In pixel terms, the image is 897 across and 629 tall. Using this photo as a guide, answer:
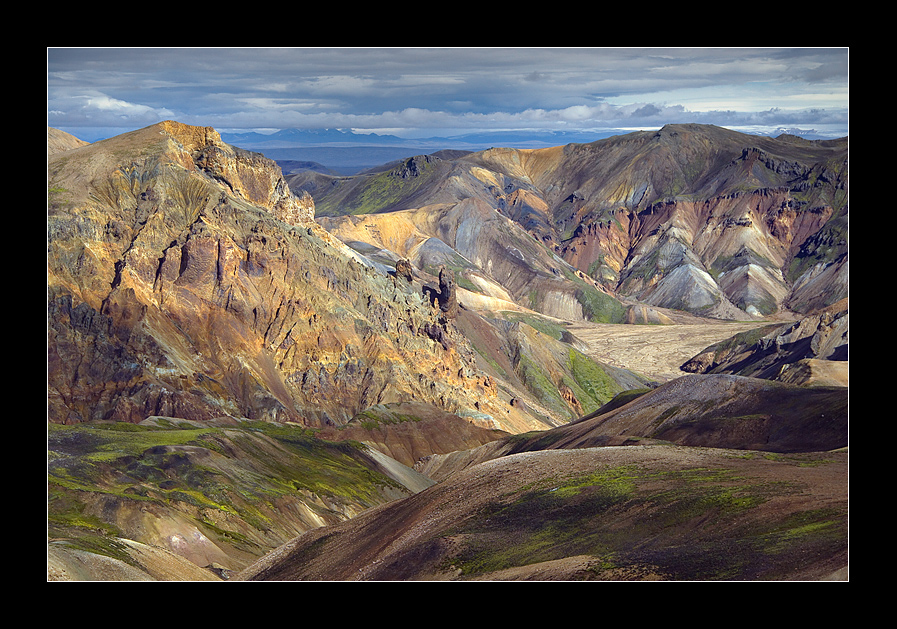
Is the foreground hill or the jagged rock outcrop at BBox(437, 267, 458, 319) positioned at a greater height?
the jagged rock outcrop at BBox(437, 267, 458, 319)

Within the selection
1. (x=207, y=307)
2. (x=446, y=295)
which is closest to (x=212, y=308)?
(x=207, y=307)

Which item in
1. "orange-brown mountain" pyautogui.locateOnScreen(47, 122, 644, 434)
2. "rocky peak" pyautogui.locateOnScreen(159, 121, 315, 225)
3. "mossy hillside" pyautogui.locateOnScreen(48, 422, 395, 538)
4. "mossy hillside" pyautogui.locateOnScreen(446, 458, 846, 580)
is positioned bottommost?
"mossy hillside" pyautogui.locateOnScreen(48, 422, 395, 538)

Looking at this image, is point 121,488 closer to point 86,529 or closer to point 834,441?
point 86,529

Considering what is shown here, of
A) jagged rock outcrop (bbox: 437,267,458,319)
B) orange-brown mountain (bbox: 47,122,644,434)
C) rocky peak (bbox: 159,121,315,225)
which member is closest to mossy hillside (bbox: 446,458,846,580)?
orange-brown mountain (bbox: 47,122,644,434)

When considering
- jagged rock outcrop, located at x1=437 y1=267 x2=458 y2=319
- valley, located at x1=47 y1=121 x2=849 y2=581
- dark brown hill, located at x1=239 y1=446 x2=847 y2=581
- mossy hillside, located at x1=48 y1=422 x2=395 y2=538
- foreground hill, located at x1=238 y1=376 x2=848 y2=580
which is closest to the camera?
dark brown hill, located at x1=239 y1=446 x2=847 y2=581

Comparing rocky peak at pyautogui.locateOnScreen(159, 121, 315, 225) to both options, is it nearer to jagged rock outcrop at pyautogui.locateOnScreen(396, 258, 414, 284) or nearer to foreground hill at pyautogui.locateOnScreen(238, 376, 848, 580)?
jagged rock outcrop at pyautogui.locateOnScreen(396, 258, 414, 284)

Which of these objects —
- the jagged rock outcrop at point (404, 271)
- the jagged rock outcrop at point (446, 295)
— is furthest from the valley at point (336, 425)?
the jagged rock outcrop at point (404, 271)
